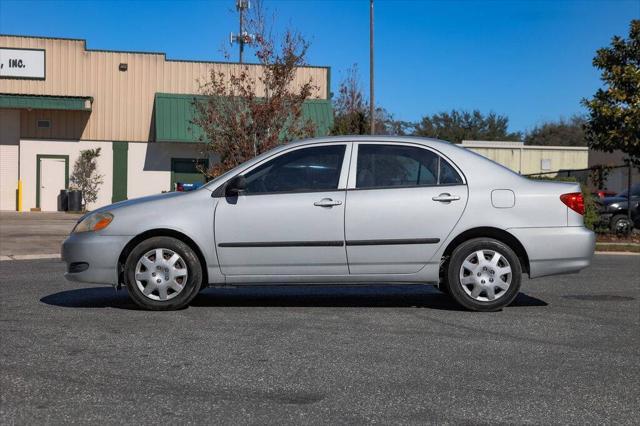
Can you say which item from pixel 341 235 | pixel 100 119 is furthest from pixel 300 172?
pixel 100 119

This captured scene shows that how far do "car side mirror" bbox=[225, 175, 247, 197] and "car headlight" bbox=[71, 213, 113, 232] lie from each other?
1144mm

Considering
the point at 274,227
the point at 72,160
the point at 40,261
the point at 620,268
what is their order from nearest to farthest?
the point at 274,227, the point at 620,268, the point at 40,261, the point at 72,160

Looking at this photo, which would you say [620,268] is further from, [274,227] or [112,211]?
[112,211]

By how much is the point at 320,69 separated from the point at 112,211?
87.8 ft

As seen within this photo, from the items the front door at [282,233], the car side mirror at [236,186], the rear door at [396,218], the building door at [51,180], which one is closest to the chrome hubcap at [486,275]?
the rear door at [396,218]

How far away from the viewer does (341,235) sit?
7281 mm

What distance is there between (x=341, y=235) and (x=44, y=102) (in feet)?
85.8

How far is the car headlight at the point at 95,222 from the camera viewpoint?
7387 mm

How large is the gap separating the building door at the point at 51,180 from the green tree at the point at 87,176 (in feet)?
1.39

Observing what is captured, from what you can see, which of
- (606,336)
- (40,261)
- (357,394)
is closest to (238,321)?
(357,394)

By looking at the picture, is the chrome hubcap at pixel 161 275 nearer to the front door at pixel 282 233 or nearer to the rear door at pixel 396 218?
the front door at pixel 282 233

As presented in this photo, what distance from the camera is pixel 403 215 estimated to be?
7.30 m

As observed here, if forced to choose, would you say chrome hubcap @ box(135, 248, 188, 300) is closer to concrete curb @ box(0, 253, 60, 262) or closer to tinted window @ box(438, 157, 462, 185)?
tinted window @ box(438, 157, 462, 185)

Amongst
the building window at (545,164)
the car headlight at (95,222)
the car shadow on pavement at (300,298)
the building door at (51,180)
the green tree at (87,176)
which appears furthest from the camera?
the building window at (545,164)
